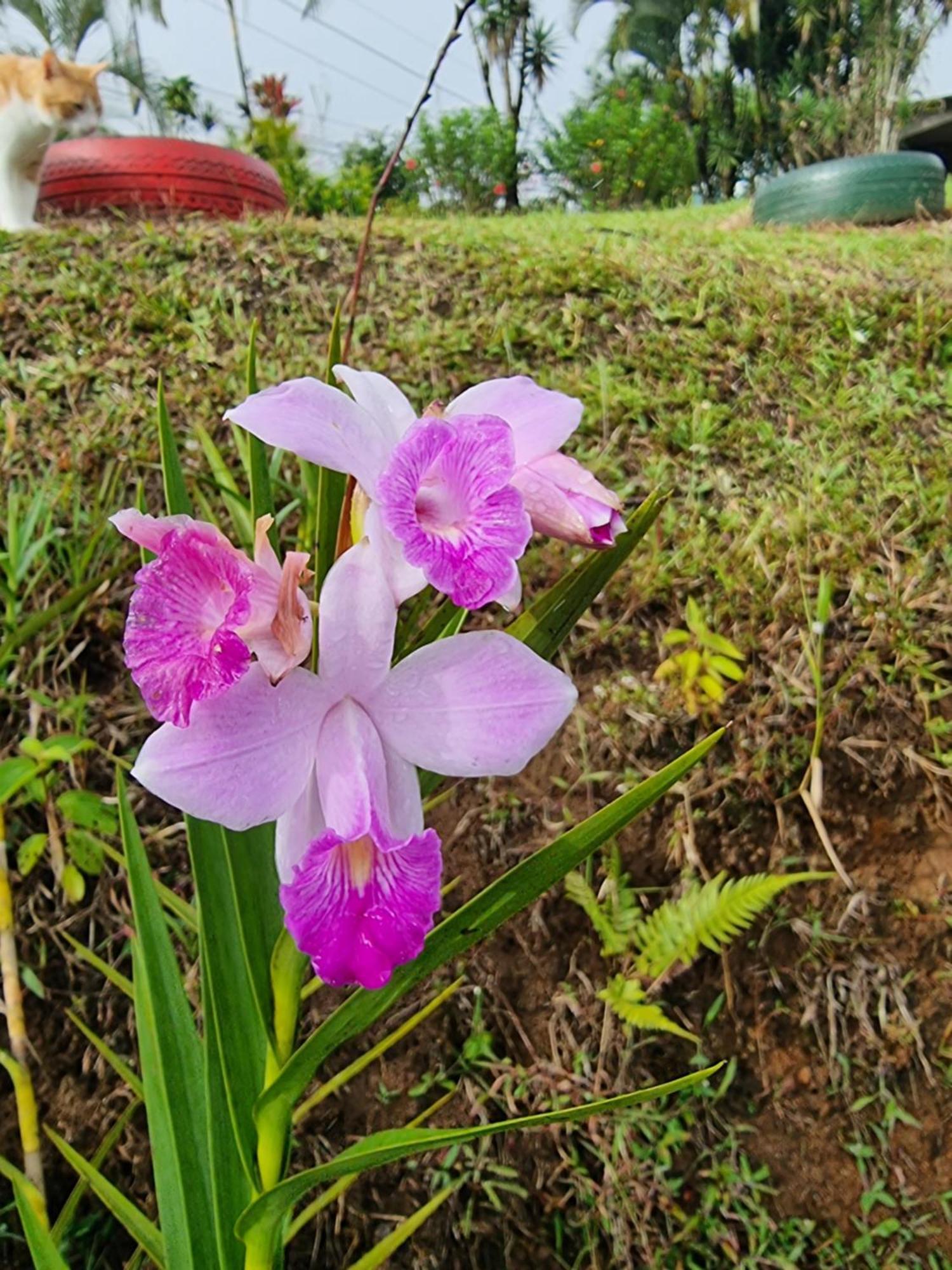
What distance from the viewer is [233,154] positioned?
349 cm

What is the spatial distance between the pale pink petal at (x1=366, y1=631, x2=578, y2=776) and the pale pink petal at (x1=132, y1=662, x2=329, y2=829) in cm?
6

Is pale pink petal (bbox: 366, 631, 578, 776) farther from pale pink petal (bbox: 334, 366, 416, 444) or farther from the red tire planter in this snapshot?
the red tire planter

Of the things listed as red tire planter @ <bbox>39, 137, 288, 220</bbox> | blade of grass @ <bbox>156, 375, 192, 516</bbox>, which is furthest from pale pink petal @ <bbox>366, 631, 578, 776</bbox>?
red tire planter @ <bbox>39, 137, 288, 220</bbox>

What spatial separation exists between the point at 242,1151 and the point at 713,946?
0.79m

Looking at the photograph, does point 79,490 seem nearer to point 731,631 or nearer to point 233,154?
point 731,631

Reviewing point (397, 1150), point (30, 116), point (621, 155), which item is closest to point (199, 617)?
point (397, 1150)

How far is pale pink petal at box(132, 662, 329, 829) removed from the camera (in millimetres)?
530

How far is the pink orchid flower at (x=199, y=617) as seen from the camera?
0.50 metres

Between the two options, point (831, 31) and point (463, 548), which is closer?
point (463, 548)

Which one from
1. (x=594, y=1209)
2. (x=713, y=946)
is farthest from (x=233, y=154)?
(x=594, y=1209)

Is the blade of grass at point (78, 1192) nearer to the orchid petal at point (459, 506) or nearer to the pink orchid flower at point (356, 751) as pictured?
the pink orchid flower at point (356, 751)

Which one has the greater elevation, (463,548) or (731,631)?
(463,548)

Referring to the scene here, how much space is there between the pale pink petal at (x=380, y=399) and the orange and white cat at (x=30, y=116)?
2742mm

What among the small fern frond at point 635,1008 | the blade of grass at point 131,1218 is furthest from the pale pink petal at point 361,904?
the small fern frond at point 635,1008
